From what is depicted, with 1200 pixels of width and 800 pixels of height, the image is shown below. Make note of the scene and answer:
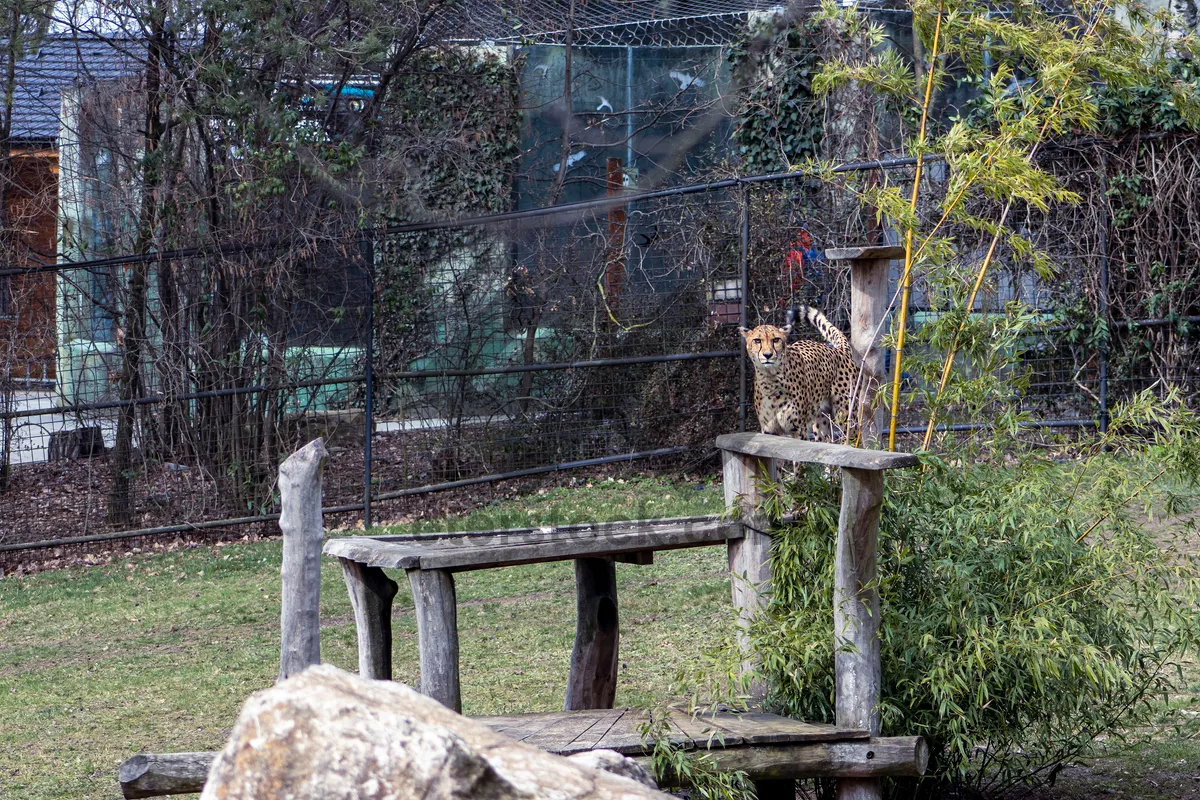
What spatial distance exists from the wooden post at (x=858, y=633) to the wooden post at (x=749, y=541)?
44 cm

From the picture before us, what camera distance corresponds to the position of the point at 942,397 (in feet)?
15.3

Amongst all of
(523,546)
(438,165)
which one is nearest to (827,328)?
(523,546)

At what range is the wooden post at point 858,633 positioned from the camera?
13.9 ft

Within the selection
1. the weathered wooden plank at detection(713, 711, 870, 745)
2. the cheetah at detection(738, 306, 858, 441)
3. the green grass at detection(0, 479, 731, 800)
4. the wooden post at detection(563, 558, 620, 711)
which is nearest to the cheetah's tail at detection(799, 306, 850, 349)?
the cheetah at detection(738, 306, 858, 441)

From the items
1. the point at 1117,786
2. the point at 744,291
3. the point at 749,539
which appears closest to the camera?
the point at 749,539

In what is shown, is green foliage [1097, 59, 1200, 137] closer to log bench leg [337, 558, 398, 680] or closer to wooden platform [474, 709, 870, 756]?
wooden platform [474, 709, 870, 756]

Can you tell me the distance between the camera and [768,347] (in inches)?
334

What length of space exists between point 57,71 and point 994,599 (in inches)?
395

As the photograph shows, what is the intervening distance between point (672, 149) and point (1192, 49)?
404 inches

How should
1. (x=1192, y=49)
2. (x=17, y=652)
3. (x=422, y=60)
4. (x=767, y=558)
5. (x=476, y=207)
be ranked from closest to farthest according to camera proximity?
(x=767, y=558) < (x=1192, y=49) < (x=17, y=652) < (x=422, y=60) < (x=476, y=207)

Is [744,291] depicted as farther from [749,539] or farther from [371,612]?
[371,612]

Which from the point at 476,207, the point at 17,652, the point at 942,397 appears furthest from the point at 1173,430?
the point at 476,207

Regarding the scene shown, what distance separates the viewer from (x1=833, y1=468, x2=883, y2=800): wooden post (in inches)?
167

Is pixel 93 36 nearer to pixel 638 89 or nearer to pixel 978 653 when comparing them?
pixel 638 89
